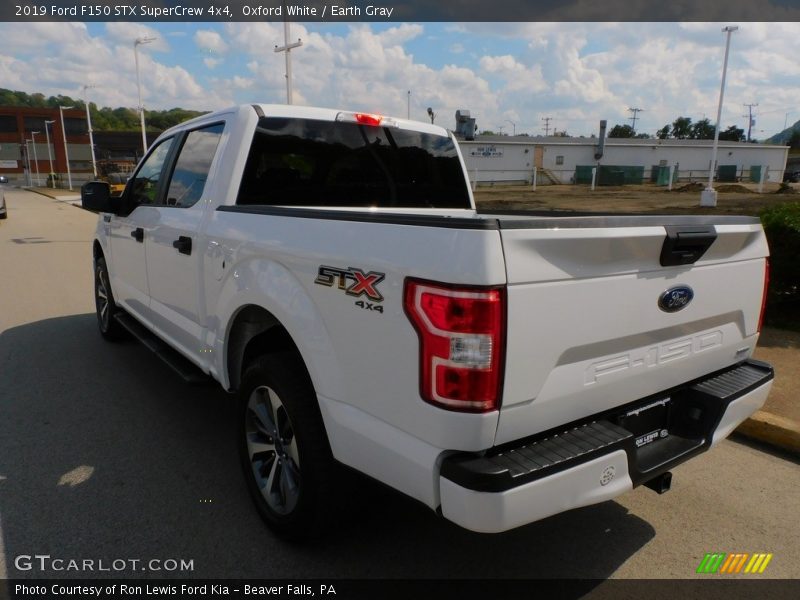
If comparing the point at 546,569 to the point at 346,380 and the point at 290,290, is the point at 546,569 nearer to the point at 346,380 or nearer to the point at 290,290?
the point at 346,380

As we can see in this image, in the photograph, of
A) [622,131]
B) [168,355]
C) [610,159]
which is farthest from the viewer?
[622,131]

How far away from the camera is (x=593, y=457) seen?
2080mm

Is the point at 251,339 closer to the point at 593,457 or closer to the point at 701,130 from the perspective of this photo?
the point at 593,457

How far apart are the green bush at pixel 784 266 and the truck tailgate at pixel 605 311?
13.5 feet

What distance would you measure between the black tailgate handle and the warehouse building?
54054 mm

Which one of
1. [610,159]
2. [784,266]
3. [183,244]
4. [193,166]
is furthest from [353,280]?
[610,159]

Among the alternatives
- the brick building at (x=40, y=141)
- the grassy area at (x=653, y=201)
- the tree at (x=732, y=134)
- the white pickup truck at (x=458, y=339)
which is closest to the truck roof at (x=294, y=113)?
the white pickup truck at (x=458, y=339)

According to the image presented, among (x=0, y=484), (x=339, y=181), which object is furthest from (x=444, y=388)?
(x=0, y=484)

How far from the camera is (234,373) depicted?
10.8 feet

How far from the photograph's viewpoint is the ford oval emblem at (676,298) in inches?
91.7

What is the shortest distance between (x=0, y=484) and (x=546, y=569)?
117 inches

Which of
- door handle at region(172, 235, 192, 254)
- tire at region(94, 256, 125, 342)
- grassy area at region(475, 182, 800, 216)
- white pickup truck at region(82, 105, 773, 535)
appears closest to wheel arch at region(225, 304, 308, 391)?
white pickup truck at region(82, 105, 773, 535)

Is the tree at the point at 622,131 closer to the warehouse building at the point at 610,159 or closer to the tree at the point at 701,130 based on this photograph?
the tree at the point at 701,130

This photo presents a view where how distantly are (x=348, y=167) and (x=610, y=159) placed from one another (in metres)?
62.2
